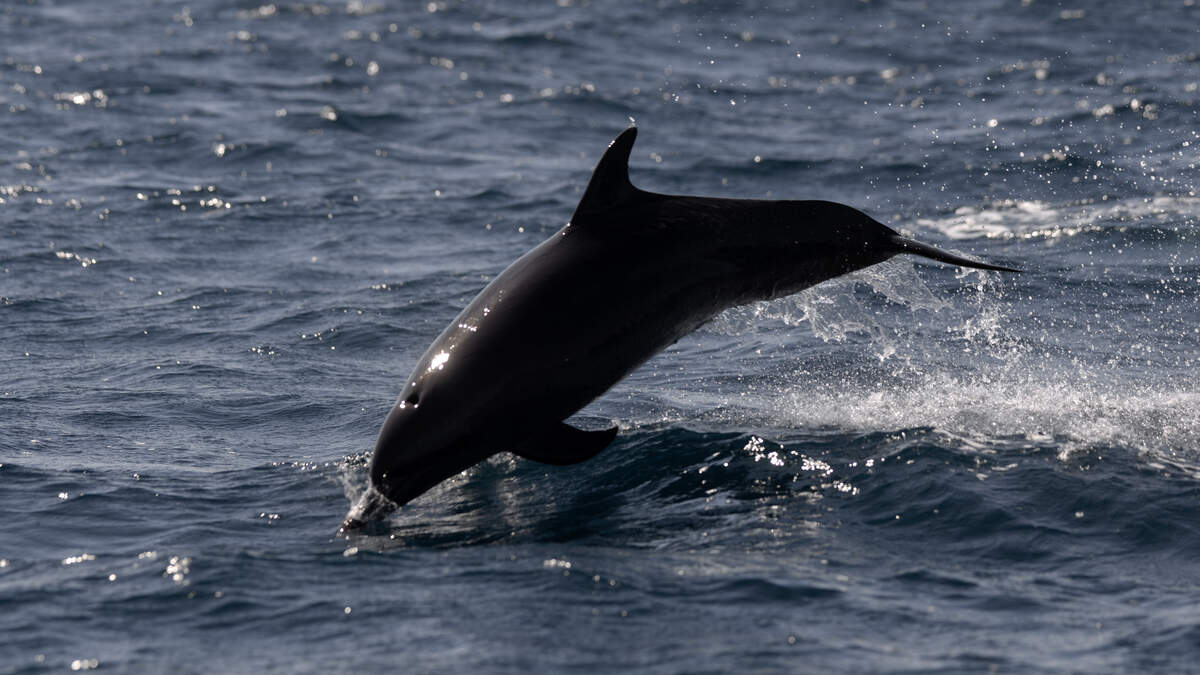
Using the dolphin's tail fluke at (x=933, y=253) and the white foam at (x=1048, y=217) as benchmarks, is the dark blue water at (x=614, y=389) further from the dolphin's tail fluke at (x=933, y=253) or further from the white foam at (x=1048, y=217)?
the dolphin's tail fluke at (x=933, y=253)

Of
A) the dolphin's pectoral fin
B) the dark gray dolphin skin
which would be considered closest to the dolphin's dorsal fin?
the dark gray dolphin skin

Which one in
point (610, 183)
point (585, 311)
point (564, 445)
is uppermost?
point (610, 183)

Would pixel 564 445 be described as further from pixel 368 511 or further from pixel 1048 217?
pixel 1048 217

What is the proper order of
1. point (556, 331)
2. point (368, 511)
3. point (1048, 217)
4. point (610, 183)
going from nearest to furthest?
point (368, 511) < point (556, 331) < point (610, 183) < point (1048, 217)

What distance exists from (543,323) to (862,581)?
2.54 m

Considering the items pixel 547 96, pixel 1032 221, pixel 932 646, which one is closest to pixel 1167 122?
pixel 1032 221

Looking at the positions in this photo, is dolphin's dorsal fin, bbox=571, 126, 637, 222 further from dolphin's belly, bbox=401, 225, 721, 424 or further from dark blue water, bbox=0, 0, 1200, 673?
dark blue water, bbox=0, 0, 1200, 673

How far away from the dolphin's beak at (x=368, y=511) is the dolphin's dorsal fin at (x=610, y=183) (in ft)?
7.11

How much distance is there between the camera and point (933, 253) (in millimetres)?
10875

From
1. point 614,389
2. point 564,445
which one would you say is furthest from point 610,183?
point 614,389

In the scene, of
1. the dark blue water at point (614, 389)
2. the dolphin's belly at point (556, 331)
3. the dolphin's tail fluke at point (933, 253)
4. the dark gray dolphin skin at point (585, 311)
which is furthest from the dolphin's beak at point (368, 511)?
the dolphin's tail fluke at point (933, 253)

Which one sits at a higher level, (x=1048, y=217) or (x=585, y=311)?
(x=585, y=311)

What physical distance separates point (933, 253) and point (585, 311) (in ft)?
8.51

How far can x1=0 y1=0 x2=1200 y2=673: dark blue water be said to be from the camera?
8219 mm
